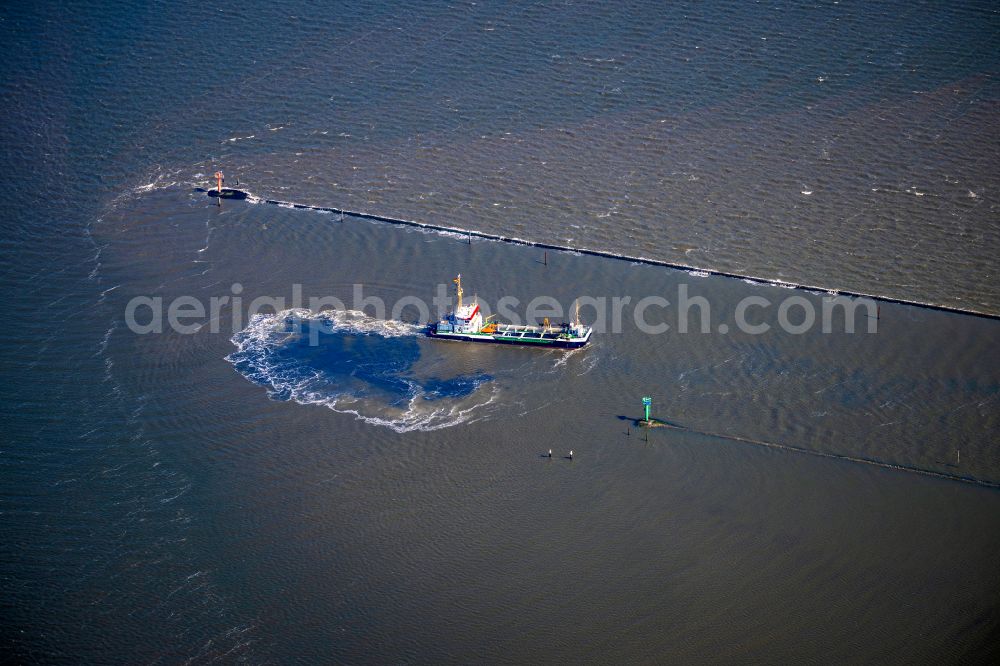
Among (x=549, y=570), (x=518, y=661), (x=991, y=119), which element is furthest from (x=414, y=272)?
(x=991, y=119)

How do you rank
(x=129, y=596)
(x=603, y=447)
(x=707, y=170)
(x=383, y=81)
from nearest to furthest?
(x=129, y=596) → (x=603, y=447) → (x=707, y=170) → (x=383, y=81)

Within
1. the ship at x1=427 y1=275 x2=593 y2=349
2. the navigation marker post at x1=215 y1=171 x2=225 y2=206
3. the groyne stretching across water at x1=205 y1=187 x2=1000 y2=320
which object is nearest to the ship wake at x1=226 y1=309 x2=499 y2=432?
the ship at x1=427 y1=275 x2=593 y2=349

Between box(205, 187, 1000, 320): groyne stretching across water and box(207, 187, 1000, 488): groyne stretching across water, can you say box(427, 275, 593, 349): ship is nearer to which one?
box(205, 187, 1000, 320): groyne stretching across water

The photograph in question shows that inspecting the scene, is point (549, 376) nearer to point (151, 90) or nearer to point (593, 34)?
point (593, 34)

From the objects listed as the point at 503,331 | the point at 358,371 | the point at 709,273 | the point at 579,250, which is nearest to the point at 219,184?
the point at 358,371

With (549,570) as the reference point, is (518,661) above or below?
below

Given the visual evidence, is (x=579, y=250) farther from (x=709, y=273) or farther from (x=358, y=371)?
(x=358, y=371)

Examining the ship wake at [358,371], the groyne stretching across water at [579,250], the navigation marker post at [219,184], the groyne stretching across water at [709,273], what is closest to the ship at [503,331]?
the ship wake at [358,371]

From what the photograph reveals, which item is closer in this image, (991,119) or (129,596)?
(129,596)
